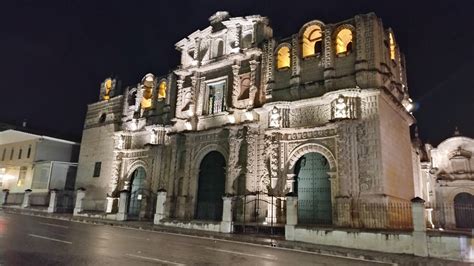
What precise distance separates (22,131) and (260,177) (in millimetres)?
26460

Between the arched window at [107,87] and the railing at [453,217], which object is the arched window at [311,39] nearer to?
the railing at [453,217]

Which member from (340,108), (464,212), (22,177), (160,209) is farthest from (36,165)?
(464,212)

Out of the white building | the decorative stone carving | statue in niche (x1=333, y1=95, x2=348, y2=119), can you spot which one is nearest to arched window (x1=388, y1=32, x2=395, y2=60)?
the decorative stone carving

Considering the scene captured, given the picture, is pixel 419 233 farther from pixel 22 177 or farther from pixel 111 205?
pixel 22 177

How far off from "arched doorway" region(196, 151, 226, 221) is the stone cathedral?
0.21ft

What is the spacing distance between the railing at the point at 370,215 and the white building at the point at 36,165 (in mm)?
26634

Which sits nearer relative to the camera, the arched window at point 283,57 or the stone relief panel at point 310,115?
the stone relief panel at point 310,115

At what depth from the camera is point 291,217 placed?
46.0 ft

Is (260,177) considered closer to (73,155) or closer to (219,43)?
(219,43)

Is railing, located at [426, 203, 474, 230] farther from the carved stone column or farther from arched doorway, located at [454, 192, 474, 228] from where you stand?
the carved stone column

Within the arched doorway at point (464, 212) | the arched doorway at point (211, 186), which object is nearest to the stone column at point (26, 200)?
the arched doorway at point (211, 186)

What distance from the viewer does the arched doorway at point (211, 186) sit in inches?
824

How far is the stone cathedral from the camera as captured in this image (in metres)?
16.3

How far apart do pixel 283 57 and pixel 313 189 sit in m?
8.28
